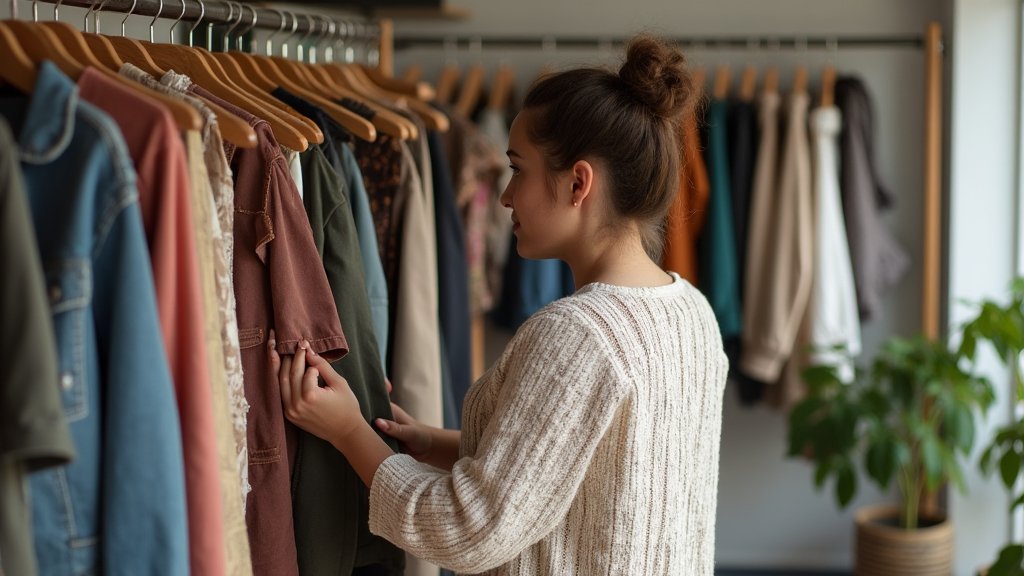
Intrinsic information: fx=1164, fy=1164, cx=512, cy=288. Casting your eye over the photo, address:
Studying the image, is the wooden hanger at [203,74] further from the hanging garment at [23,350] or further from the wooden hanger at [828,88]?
the wooden hanger at [828,88]

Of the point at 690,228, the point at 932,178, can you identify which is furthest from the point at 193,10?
the point at 932,178

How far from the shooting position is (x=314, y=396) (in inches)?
59.6

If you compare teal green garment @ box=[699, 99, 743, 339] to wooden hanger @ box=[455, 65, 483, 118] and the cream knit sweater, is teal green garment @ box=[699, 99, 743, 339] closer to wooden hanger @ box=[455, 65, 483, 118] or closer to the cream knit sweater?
wooden hanger @ box=[455, 65, 483, 118]

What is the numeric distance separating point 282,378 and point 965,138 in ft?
9.42

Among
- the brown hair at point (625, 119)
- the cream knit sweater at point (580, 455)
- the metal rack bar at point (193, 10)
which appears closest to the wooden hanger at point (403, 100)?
the metal rack bar at point (193, 10)

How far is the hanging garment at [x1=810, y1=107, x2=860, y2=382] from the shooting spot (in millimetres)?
3670

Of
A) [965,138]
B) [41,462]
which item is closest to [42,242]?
[41,462]

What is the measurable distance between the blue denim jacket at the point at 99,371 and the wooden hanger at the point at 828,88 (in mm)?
3045

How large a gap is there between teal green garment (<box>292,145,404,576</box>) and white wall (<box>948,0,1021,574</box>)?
2600 millimetres

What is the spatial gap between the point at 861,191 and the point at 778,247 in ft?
1.09

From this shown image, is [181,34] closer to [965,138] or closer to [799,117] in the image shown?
[799,117]

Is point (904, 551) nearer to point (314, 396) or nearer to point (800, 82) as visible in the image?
point (800, 82)

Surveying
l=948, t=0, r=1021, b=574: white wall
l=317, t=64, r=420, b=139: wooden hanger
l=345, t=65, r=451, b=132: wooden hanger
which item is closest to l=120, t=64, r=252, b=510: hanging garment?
l=317, t=64, r=420, b=139: wooden hanger

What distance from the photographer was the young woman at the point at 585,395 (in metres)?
1.44
